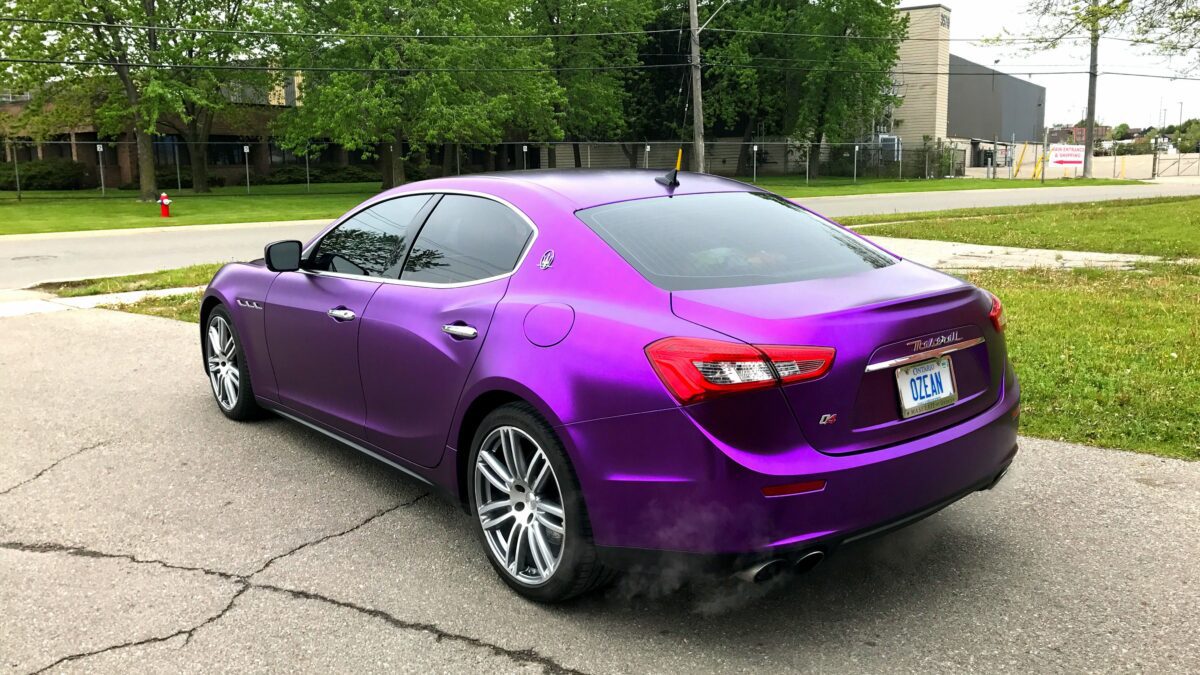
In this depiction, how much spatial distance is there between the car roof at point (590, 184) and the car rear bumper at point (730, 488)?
1138mm

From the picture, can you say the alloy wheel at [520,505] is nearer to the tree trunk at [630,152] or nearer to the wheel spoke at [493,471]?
the wheel spoke at [493,471]

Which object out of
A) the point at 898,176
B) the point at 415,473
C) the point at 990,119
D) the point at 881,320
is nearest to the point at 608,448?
the point at 881,320

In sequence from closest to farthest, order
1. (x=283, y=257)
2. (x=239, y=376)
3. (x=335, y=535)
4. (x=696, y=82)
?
(x=335, y=535)
(x=283, y=257)
(x=239, y=376)
(x=696, y=82)

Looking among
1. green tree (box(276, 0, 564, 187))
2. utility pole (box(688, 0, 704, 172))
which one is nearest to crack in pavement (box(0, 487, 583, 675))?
utility pole (box(688, 0, 704, 172))

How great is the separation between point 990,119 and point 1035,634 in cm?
7444

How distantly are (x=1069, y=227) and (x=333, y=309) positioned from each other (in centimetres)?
1643

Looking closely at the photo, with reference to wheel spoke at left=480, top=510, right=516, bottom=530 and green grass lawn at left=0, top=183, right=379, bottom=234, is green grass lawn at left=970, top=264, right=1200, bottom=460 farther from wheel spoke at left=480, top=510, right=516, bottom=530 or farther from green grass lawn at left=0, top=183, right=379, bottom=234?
green grass lawn at left=0, top=183, right=379, bottom=234

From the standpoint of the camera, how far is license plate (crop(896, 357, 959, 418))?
2988 millimetres

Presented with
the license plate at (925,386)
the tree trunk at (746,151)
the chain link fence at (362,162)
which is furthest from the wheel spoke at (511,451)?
the tree trunk at (746,151)

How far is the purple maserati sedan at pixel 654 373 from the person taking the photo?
276 cm

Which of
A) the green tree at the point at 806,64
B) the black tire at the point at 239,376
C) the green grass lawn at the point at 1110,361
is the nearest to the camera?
the green grass lawn at the point at 1110,361

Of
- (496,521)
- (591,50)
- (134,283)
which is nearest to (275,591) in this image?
(496,521)

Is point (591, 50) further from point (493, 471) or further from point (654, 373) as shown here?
point (654, 373)

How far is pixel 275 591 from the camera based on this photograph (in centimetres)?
349
